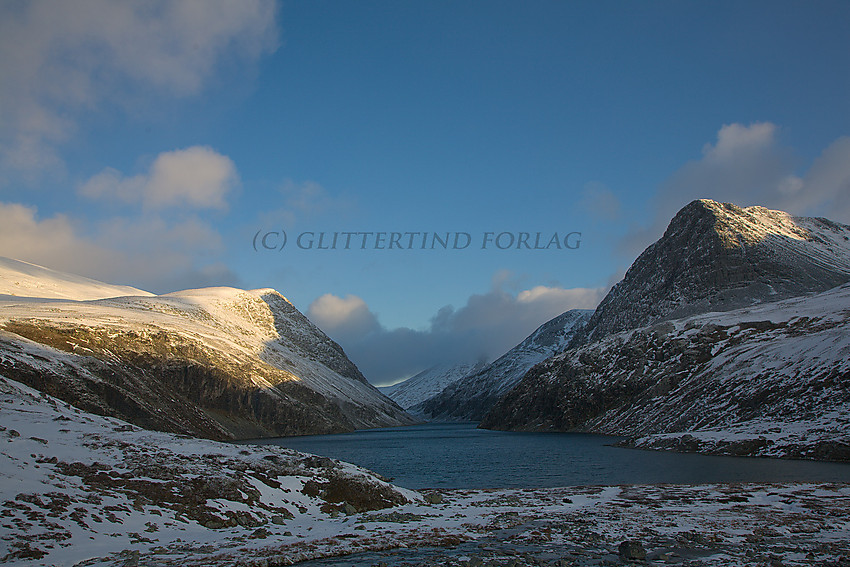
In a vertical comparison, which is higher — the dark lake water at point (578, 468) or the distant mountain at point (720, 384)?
the distant mountain at point (720, 384)

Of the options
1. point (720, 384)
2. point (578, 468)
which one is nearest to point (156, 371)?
point (578, 468)

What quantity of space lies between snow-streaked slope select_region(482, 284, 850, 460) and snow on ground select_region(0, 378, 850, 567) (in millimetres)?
44597

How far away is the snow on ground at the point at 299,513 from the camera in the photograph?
2352 cm

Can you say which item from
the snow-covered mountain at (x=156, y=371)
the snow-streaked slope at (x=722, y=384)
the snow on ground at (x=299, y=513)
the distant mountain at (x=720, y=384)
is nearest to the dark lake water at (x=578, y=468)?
the snow-streaked slope at (x=722, y=384)

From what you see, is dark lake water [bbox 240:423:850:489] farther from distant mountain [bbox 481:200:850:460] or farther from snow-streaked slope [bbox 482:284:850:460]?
distant mountain [bbox 481:200:850:460]

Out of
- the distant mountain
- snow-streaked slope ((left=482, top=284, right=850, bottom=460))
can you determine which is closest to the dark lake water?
snow-streaked slope ((left=482, top=284, right=850, bottom=460))

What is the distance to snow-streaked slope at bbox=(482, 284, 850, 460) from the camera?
270 feet

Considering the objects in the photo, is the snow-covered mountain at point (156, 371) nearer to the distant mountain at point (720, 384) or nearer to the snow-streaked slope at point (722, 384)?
the distant mountain at point (720, 384)

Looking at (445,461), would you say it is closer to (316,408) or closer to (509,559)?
(509,559)

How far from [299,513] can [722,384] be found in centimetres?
10634

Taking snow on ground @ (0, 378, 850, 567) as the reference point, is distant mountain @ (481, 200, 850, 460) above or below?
above

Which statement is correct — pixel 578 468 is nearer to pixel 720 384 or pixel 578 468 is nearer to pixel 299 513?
pixel 299 513

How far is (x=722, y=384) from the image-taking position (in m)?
113

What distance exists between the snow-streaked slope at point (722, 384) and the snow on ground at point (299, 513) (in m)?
44.6
